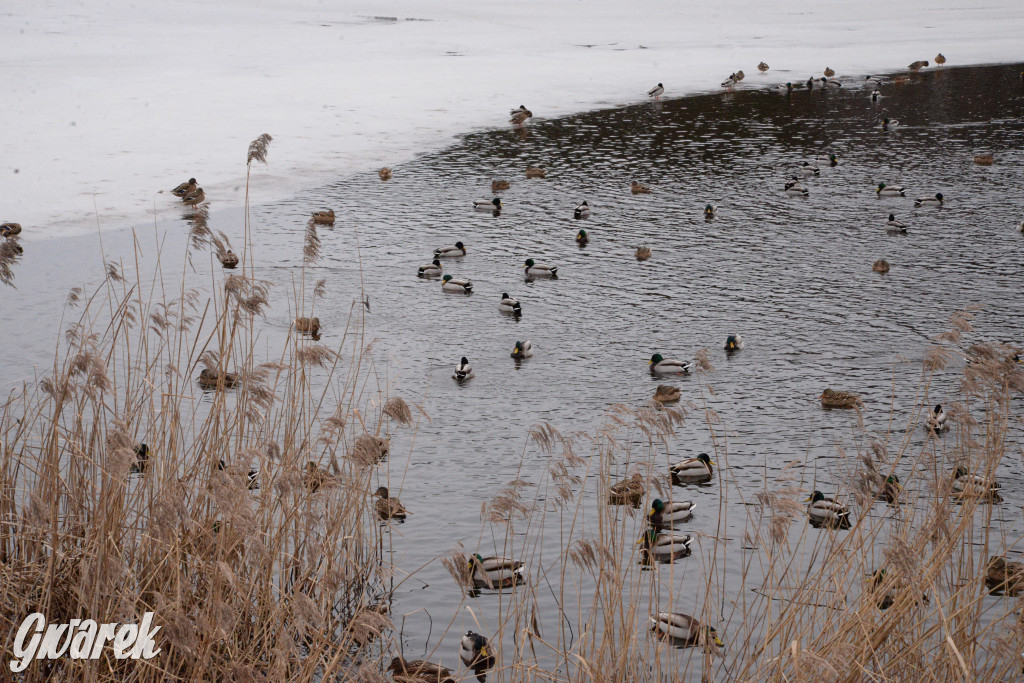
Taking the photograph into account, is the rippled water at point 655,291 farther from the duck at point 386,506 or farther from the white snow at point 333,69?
the white snow at point 333,69

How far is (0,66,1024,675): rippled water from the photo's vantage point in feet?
32.9

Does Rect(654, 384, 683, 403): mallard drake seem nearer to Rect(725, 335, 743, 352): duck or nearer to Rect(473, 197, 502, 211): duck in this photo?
Rect(725, 335, 743, 352): duck

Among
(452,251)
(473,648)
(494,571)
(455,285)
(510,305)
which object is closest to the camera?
(473,648)

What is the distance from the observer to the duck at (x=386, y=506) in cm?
754

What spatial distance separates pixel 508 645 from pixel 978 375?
3.68 meters

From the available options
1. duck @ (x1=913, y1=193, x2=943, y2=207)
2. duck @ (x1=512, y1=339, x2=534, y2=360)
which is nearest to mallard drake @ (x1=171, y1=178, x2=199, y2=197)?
duck @ (x1=512, y1=339, x2=534, y2=360)

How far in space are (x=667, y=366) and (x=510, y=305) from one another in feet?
10.2

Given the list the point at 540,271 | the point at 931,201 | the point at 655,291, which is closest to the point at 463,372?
the point at 540,271

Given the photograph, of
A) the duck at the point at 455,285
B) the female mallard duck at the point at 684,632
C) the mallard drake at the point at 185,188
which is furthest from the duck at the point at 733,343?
the mallard drake at the point at 185,188

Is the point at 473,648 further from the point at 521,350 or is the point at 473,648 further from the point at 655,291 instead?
the point at 655,291

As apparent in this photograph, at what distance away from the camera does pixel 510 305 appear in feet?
48.8

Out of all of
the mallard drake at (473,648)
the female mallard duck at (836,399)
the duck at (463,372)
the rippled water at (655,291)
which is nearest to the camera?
the mallard drake at (473,648)

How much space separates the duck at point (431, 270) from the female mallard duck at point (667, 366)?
4.81m

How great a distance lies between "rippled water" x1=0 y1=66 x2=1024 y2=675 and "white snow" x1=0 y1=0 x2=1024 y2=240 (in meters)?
2.73
